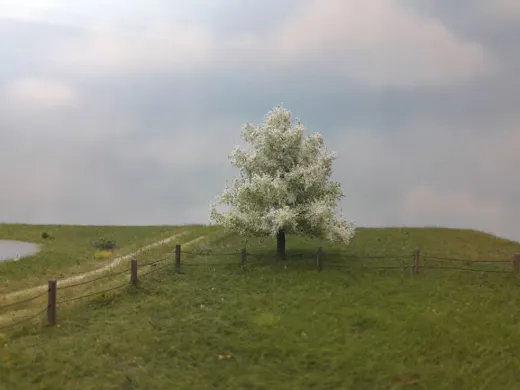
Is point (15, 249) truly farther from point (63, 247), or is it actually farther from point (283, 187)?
point (283, 187)

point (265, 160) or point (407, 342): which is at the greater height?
point (265, 160)

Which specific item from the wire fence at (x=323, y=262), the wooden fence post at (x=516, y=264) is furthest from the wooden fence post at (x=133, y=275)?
the wooden fence post at (x=516, y=264)

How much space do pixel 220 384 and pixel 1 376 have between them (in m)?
7.99

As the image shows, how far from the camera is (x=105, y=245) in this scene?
5184 cm

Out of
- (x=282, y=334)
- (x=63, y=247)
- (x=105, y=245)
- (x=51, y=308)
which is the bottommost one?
(x=282, y=334)

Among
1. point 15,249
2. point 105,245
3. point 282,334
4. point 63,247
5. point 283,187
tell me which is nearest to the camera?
point 282,334

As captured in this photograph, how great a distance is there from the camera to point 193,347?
20969 millimetres

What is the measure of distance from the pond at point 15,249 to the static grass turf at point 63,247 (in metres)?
0.94

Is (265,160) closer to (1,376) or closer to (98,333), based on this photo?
(98,333)

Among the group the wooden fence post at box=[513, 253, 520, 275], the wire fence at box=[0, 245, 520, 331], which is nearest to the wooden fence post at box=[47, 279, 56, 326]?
the wire fence at box=[0, 245, 520, 331]

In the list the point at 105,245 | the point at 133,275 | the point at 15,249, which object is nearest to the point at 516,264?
the point at 133,275

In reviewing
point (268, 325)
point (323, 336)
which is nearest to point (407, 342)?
point (323, 336)

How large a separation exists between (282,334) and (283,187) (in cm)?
1160

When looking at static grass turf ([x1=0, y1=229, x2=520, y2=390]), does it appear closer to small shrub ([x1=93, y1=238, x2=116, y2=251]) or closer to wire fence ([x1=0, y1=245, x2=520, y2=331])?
wire fence ([x1=0, y1=245, x2=520, y2=331])
